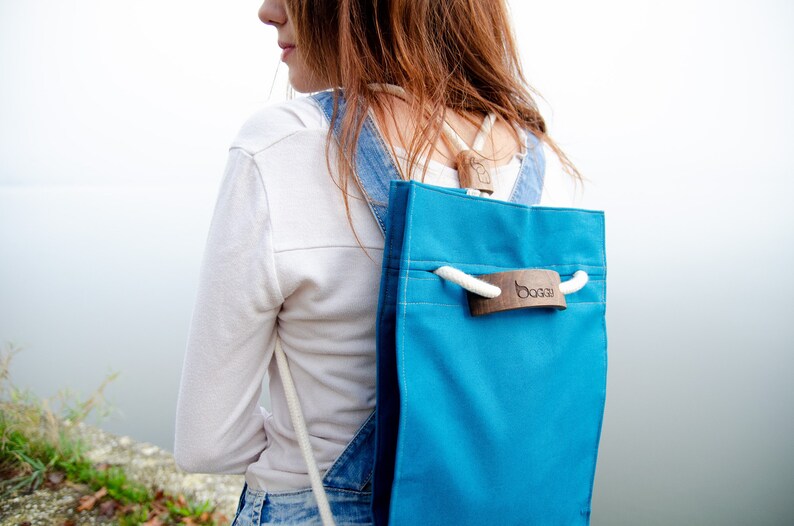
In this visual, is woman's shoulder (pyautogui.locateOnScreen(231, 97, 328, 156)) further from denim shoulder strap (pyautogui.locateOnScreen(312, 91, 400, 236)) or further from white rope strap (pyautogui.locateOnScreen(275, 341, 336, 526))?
white rope strap (pyautogui.locateOnScreen(275, 341, 336, 526))

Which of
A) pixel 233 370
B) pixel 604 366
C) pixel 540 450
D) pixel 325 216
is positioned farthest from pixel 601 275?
pixel 233 370

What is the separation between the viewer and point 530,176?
854 mm

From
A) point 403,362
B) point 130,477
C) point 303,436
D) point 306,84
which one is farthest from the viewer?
point 130,477

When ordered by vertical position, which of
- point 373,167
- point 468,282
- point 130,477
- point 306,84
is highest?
point 306,84

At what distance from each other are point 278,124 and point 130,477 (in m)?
2.31

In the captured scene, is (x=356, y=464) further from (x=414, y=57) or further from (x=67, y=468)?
(x=67, y=468)

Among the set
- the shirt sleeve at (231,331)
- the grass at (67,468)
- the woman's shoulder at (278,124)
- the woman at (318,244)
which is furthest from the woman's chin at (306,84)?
the grass at (67,468)

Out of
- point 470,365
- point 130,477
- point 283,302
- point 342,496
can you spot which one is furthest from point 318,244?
point 130,477

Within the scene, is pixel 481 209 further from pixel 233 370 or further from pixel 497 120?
pixel 233 370

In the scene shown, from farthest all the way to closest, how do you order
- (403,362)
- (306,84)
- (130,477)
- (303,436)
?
(130,477)
(306,84)
(303,436)
(403,362)

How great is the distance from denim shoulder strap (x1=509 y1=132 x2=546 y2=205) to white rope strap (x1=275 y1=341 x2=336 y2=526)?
0.41m

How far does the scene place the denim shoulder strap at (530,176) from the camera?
0.83 metres

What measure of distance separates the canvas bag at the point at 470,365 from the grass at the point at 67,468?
5.96 ft

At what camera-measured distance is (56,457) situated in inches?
93.6
